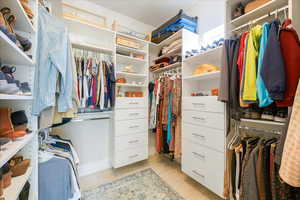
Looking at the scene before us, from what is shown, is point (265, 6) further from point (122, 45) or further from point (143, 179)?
point (143, 179)

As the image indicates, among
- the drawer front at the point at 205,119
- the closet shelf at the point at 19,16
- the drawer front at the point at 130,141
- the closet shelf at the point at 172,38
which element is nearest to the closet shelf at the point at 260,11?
the closet shelf at the point at 172,38

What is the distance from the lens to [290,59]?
0.75 meters

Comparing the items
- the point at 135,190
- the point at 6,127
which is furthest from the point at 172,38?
the point at 135,190

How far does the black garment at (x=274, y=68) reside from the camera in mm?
745

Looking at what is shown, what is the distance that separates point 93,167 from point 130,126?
86 cm

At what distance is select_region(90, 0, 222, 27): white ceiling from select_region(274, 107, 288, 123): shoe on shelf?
1.86 m

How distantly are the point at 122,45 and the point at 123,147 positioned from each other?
5.05 feet

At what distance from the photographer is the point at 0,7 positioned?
691 mm

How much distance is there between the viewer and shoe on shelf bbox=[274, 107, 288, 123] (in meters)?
0.88

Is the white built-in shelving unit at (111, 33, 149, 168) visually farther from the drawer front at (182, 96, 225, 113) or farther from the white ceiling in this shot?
the drawer front at (182, 96, 225, 113)

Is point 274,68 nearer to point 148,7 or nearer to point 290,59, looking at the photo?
point 290,59

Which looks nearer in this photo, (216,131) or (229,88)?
(229,88)

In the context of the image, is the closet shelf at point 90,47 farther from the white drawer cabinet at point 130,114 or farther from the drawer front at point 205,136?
the drawer front at point 205,136

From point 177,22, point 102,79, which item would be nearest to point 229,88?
point 177,22
